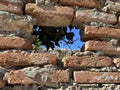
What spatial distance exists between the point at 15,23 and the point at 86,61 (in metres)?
0.50

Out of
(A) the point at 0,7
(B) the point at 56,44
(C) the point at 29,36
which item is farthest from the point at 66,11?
(B) the point at 56,44

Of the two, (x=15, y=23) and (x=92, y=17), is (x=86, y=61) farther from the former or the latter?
(x=15, y=23)

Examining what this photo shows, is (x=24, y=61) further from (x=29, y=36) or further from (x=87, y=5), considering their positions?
(x=87, y=5)

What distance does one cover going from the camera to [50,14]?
1914 millimetres

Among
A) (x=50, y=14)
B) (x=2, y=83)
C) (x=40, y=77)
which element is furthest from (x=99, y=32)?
(x=2, y=83)

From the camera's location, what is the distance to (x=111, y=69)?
191 centimetres

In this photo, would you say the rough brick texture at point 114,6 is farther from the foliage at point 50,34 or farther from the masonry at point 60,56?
the foliage at point 50,34

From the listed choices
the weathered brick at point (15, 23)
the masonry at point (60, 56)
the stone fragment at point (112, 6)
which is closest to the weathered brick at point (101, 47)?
the masonry at point (60, 56)

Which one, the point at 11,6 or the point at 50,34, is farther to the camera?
the point at 50,34

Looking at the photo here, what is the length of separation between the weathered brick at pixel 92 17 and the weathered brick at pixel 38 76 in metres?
0.38

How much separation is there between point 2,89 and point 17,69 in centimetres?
14

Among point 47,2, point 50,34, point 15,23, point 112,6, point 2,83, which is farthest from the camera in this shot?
point 50,34

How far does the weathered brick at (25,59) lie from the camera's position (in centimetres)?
175

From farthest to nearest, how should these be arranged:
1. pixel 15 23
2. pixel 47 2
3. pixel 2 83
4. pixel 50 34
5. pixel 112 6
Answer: pixel 50 34 → pixel 112 6 → pixel 47 2 → pixel 15 23 → pixel 2 83
